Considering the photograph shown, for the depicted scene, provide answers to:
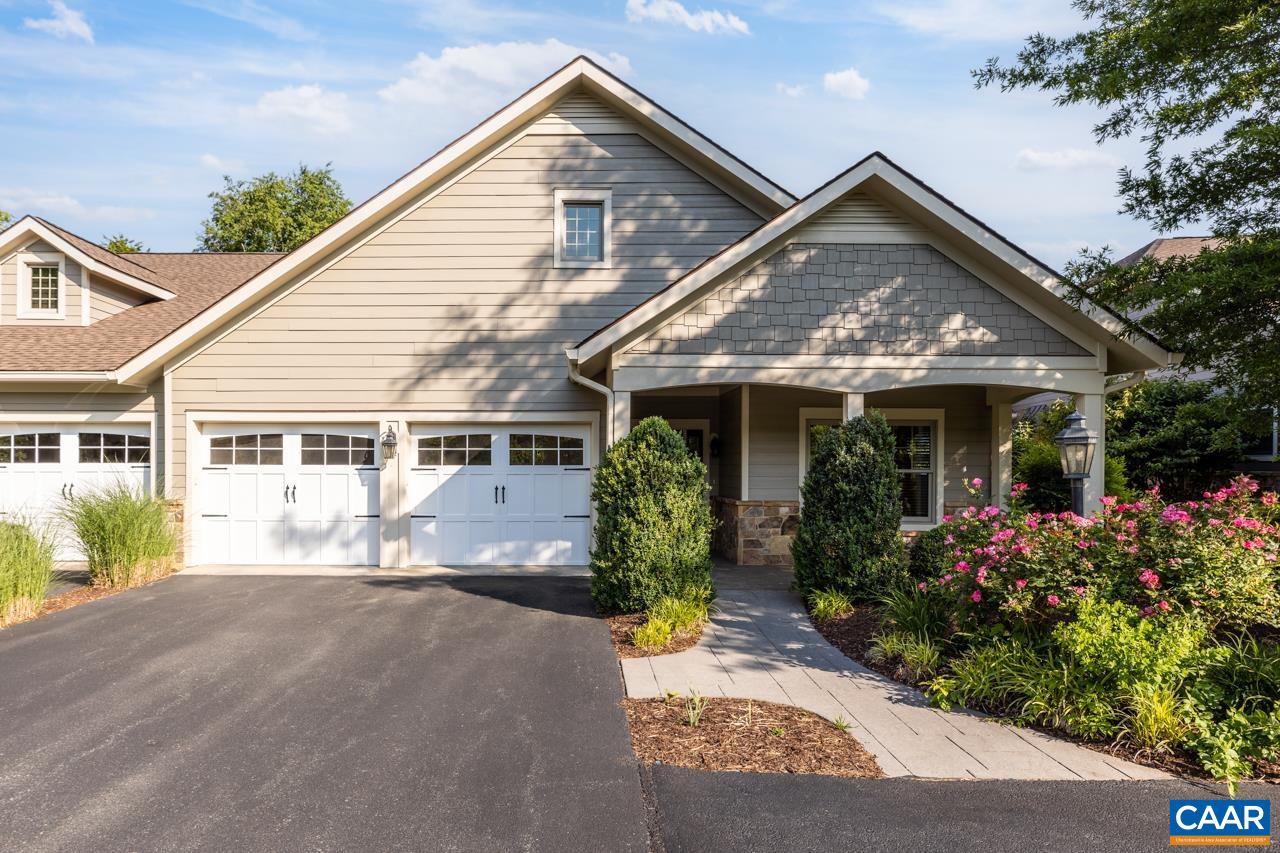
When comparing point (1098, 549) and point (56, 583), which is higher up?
point (1098, 549)

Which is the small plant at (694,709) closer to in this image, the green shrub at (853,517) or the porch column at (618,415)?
the green shrub at (853,517)

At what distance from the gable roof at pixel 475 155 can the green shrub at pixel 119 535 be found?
192 centimetres

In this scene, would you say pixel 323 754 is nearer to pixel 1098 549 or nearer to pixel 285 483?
pixel 1098 549

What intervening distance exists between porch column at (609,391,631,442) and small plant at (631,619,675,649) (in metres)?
2.70

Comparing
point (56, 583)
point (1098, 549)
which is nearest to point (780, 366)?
point (1098, 549)

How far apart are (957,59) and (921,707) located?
906 centimetres

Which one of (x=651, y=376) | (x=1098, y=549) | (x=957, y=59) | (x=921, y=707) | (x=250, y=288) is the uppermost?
(x=957, y=59)

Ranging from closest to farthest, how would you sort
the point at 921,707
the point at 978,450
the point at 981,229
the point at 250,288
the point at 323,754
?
the point at 323,754 → the point at 921,707 → the point at 981,229 → the point at 250,288 → the point at 978,450

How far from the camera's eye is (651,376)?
893 centimetres

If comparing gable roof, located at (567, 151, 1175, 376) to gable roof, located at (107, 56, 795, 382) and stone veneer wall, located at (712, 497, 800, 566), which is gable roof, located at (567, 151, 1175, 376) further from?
stone veneer wall, located at (712, 497, 800, 566)

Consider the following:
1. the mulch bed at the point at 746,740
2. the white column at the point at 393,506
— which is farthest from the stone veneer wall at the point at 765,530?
the mulch bed at the point at 746,740

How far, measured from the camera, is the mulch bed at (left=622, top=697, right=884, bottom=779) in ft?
14.1

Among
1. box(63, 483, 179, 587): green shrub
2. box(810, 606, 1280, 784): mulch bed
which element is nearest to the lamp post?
box(810, 606, 1280, 784): mulch bed

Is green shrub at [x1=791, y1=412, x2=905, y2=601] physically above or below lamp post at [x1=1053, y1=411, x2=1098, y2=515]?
below
